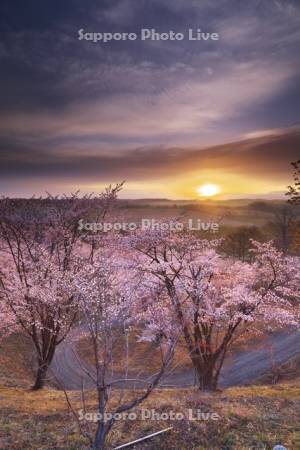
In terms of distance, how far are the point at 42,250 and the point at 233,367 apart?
1577 centimetres

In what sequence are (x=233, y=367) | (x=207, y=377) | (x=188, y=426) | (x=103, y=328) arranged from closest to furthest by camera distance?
(x=103, y=328) → (x=188, y=426) → (x=207, y=377) → (x=233, y=367)

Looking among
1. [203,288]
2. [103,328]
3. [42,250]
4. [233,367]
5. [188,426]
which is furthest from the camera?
[233,367]

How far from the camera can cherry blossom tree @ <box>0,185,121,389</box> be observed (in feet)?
57.6

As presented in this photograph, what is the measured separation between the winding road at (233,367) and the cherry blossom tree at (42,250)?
501cm

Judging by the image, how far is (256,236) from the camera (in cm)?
5284

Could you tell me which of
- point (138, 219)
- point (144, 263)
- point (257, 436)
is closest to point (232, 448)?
point (257, 436)

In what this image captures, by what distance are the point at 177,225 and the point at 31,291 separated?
6260 millimetres

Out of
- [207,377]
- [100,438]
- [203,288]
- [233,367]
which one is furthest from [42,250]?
[233,367]

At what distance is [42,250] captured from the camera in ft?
59.3

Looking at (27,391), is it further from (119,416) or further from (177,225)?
(177,225)

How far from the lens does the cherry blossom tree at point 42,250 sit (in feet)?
57.6

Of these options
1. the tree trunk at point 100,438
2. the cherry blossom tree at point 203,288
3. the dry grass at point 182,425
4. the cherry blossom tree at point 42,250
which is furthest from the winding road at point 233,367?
the tree trunk at point 100,438

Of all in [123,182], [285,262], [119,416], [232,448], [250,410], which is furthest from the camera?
[123,182]

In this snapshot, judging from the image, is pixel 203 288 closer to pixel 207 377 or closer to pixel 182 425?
pixel 207 377
